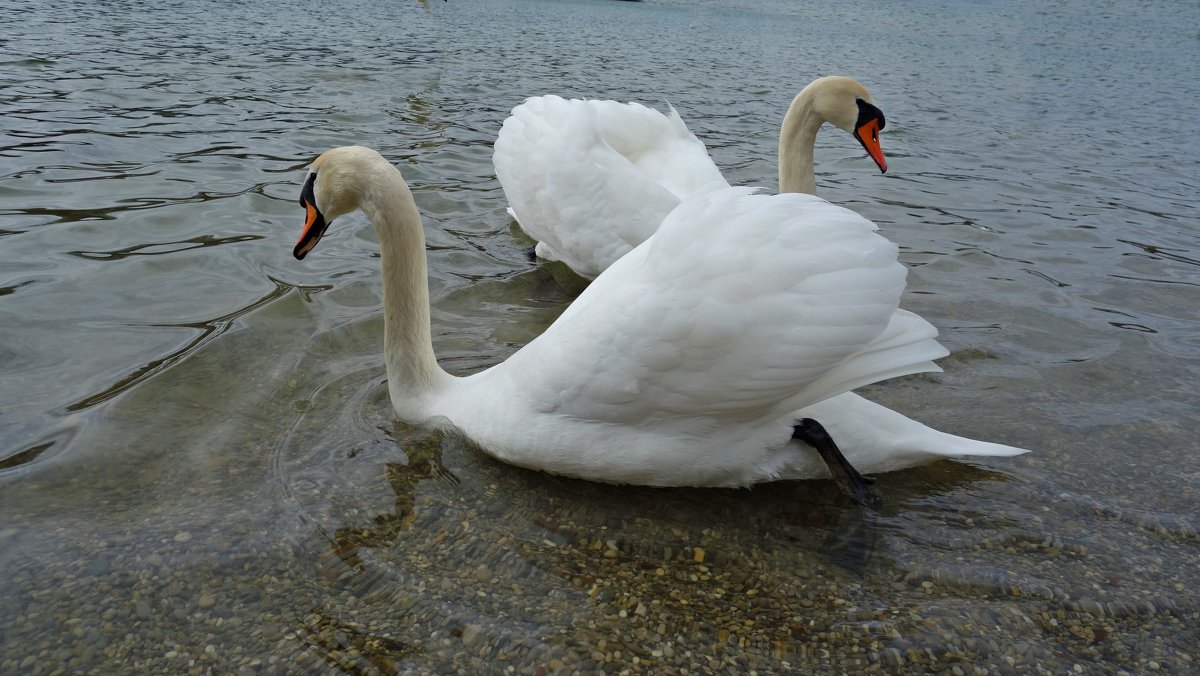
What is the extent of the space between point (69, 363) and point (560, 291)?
280cm

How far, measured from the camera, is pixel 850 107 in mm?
5863

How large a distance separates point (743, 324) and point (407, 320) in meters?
1.53

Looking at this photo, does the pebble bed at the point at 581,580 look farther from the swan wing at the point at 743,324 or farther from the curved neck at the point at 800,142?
the curved neck at the point at 800,142

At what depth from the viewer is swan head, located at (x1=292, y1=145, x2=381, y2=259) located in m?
3.70

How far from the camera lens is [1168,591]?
9.86 feet

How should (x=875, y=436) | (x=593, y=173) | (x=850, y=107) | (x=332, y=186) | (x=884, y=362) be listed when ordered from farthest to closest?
(x=850, y=107) < (x=593, y=173) < (x=332, y=186) < (x=875, y=436) < (x=884, y=362)

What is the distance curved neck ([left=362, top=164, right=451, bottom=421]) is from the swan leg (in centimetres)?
153

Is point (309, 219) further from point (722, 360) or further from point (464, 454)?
point (722, 360)

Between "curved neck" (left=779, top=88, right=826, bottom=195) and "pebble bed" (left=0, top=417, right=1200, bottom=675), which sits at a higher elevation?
"curved neck" (left=779, top=88, right=826, bottom=195)

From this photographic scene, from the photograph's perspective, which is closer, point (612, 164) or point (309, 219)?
point (309, 219)

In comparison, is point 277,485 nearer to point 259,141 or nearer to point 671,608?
point 671,608

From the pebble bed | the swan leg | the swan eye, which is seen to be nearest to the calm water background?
the pebble bed

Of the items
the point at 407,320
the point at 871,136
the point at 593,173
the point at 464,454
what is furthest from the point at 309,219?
the point at 871,136

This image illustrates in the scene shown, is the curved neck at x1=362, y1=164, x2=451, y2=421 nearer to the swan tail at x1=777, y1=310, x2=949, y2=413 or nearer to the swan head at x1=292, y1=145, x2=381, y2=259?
the swan head at x1=292, y1=145, x2=381, y2=259
